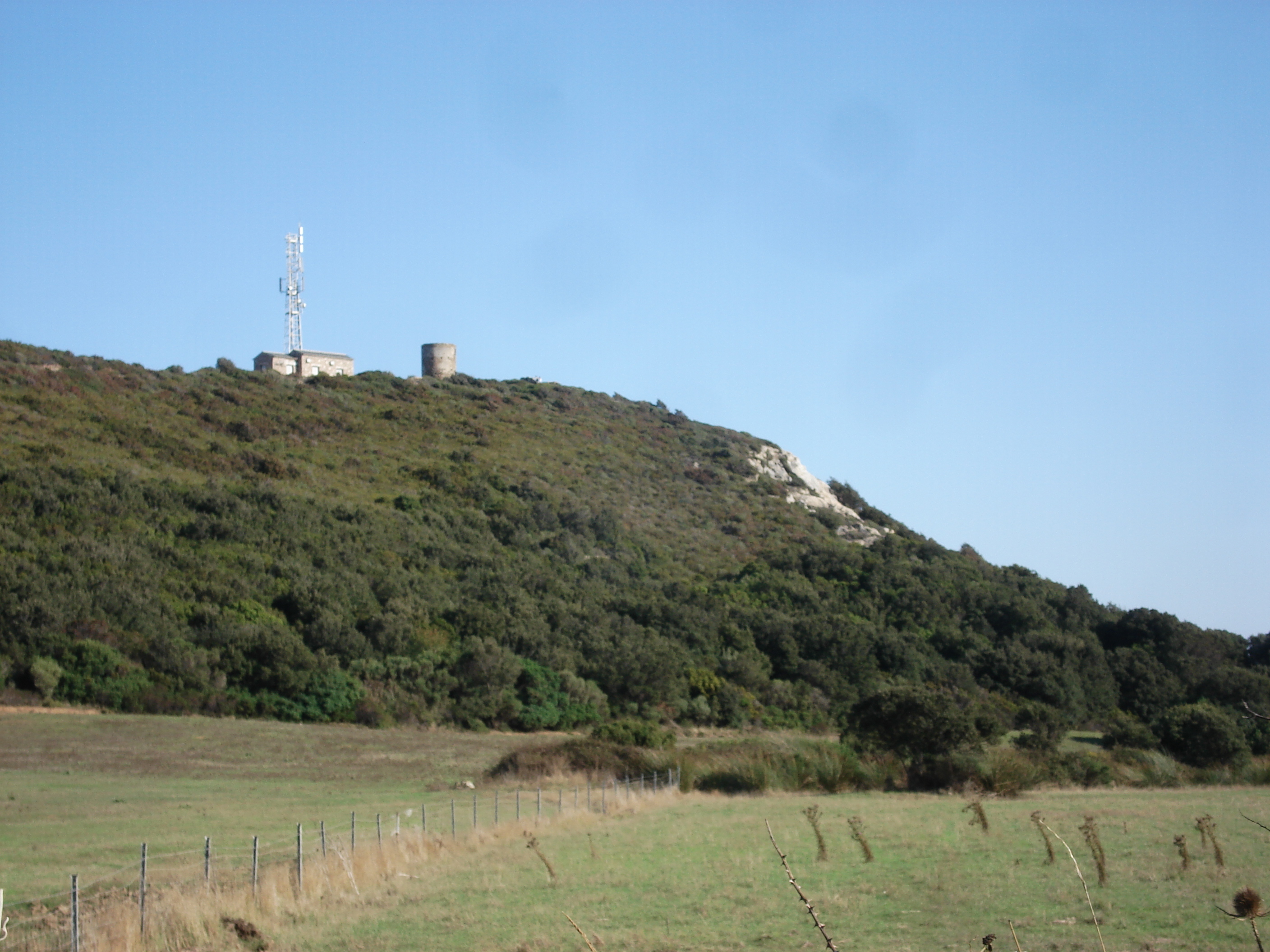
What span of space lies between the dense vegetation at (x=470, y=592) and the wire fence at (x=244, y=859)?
996cm

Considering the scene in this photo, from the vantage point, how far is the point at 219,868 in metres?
14.5

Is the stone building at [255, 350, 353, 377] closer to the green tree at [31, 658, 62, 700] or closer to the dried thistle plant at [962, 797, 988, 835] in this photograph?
the green tree at [31, 658, 62, 700]

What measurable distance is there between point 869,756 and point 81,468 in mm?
32400

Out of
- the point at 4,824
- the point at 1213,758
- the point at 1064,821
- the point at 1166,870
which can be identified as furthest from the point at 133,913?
the point at 1213,758

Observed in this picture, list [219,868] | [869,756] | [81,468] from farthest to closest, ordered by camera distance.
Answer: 1. [81,468]
2. [869,756]
3. [219,868]

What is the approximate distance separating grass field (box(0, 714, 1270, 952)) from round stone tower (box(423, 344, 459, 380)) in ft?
203

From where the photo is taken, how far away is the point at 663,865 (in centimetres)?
1484

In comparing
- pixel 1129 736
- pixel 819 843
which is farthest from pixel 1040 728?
pixel 819 843

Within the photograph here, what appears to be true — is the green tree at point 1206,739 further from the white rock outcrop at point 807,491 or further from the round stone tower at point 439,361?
the round stone tower at point 439,361

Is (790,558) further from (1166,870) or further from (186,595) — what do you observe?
(1166,870)

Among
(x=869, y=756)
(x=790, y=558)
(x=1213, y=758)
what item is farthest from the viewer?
(x=790, y=558)

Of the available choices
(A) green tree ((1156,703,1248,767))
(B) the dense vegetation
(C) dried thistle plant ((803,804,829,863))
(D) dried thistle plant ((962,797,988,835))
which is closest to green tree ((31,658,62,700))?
(B) the dense vegetation

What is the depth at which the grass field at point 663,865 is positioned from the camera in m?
10.3

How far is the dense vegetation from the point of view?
37.0 metres
